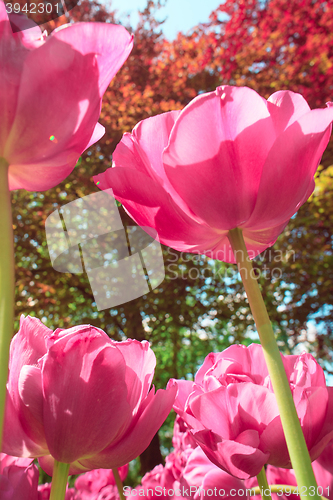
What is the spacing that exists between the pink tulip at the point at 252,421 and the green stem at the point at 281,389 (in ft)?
0.17

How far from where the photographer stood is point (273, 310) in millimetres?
3305

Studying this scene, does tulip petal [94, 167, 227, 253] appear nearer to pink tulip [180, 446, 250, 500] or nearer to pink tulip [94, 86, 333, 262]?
pink tulip [94, 86, 333, 262]

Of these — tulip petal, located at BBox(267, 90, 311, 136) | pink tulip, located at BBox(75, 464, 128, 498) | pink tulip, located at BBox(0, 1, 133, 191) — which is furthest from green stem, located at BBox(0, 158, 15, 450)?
pink tulip, located at BBox(75, 464, 128, 498)

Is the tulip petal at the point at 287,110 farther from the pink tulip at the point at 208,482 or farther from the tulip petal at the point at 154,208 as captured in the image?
the pink tulip at the point at 208,482

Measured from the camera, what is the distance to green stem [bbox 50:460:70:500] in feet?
0.59

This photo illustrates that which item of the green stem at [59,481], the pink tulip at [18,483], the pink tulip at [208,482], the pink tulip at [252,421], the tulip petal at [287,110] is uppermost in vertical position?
the tulip petal at [287,110]

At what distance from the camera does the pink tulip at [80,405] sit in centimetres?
18

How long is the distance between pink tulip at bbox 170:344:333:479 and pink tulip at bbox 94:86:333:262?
0.09 metres

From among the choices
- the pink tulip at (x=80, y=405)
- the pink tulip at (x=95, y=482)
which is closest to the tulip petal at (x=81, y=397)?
the pink tulip at (x=80, y=405)

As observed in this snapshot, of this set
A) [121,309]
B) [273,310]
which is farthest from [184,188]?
[273,310]

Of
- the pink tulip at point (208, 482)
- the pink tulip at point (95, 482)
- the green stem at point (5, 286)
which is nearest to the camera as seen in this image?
the green stem at point (5, 286)

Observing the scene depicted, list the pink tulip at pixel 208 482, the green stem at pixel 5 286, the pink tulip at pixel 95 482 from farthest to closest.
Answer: the pink tulip at pixel 95 482, the pink tulip at pixel 208 482, the green stem at pixel 5 286

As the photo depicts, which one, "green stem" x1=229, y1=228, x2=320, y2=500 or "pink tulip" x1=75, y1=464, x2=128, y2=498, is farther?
"pink tulip" x1=75, y1=464, x2=128, y2=498

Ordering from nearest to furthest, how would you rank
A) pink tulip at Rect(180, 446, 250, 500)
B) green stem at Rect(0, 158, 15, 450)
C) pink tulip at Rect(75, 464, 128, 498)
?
green stem at Rect(0, 158, 15, 450)
pink tulip at Rect(180, 446, 250, 500)
pink tulip at Rect(75, 464, 128, 498)
